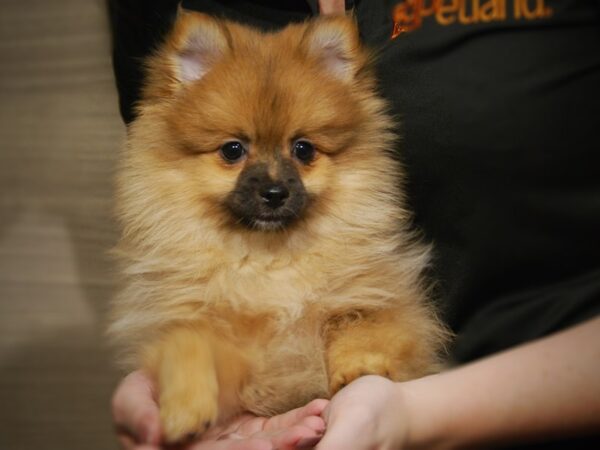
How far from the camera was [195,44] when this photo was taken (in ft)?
4.32

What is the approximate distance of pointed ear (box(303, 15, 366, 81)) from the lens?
1319 millimetres

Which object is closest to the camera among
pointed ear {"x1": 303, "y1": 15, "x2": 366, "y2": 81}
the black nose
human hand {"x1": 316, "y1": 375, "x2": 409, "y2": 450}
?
human hand {"x1": 316, "y1": 375, "x2": 409, "y2": 450}

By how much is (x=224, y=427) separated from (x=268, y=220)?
0.41 metres

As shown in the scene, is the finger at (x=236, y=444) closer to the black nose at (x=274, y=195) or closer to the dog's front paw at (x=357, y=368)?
the dog's front paw at (x=357, y=368)

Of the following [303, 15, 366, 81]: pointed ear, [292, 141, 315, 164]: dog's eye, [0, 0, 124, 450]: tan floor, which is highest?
[303, 15, 366, 81]: pointed ear

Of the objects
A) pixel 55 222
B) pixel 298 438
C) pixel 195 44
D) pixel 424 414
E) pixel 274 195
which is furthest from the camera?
pixel 55 222

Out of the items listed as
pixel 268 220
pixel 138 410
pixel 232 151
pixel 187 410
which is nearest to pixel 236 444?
pixel 187 410

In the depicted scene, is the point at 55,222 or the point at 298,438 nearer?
the point at 298,438

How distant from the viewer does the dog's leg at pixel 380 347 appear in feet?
3.56

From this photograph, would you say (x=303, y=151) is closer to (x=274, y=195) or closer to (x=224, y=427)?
(x=274, y=195)

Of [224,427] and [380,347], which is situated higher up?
[380,347]

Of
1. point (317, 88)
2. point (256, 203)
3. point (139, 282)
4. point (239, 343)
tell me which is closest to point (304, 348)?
point (239, 343)

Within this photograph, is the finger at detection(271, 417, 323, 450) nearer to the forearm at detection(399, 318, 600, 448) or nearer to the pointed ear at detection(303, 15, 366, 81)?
the forearm at detection(399, 318, 600, 448)

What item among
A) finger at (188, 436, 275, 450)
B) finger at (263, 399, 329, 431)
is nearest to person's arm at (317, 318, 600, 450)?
finger at (263, 399, 329, 431)
